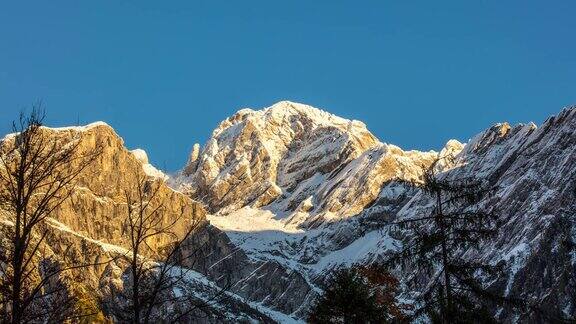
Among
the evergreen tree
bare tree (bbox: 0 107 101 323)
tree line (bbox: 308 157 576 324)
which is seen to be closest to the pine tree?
tree line (bbox: 308 157 576 324)

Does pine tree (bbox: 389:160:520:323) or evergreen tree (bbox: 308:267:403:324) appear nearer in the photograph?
pine tree (bbox: 389:160:520:323)

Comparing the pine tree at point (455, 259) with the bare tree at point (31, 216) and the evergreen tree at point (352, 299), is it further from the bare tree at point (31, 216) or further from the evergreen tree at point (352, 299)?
the bare tree at point (31, 216)

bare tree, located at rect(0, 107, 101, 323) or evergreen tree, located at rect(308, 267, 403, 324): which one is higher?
evergreen tree, located at rect(308, 267, 403, 324)

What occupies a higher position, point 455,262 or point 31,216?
point 455,262

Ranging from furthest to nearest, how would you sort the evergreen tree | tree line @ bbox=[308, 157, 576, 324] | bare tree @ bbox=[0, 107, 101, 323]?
1. the evergreen tree
2. tree line @ bbox=[308, 157, 576, 324]
3. bare tree @ bbox=[0, 107, 101, 323]

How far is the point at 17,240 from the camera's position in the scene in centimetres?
1425

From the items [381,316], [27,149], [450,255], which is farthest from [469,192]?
[27,149]

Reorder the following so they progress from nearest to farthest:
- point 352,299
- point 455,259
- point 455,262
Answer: point 455,262
point 455,259
point 352,299

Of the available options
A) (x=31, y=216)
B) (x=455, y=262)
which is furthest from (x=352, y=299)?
(x=31, y=216)

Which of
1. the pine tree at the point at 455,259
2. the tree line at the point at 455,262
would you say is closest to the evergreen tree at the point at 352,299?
the tree line at the point at 455,262

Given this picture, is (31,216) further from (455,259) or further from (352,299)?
(352,299)

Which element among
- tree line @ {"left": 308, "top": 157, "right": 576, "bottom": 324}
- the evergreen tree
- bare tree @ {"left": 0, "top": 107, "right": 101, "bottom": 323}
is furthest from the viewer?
the evergreen tree

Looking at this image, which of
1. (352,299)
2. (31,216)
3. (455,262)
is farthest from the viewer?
(352,299)

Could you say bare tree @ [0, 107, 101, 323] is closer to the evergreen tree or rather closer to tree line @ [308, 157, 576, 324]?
tree line @ [308, 157, 576, 324]
